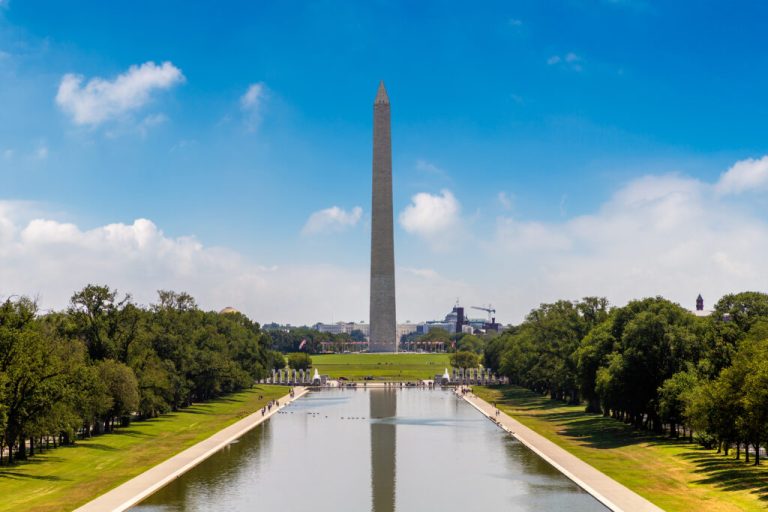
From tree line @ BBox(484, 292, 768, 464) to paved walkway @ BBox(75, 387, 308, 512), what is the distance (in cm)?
2450

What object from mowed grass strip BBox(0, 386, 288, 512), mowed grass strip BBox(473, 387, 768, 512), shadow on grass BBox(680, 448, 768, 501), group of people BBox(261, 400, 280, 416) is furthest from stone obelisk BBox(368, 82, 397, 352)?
shadow on grass BBox(680, 448, 768, 501)

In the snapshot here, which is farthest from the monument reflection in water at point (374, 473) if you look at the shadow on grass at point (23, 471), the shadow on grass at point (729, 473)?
the shadow on grass at point (729, 473)

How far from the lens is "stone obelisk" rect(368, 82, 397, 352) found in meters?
138

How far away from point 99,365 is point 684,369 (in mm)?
36205

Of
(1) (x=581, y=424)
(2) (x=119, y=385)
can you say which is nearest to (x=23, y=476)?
(2) (x=119, y=385)

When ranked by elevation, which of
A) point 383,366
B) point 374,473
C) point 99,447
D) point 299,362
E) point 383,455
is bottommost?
point 374,473

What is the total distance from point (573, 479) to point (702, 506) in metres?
7.12

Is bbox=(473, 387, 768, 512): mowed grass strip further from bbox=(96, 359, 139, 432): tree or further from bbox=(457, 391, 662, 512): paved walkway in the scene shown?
bbox=(96, 359, 139, 432): tree

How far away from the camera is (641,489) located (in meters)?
36.2

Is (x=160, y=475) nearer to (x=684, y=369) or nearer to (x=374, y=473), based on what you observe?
(x=374, y=473)

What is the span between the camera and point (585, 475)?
39.6 metres

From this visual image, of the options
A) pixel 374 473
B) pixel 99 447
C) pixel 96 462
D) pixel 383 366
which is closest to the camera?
pixel 374 473

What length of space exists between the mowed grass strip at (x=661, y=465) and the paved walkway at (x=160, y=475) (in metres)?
19.5

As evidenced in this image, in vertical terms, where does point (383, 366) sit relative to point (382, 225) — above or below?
below
